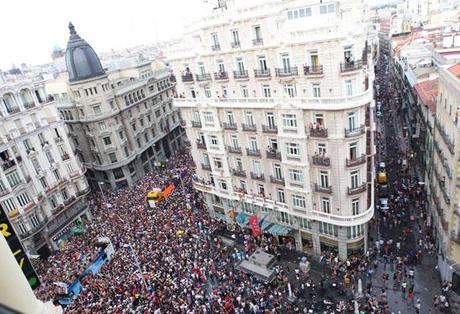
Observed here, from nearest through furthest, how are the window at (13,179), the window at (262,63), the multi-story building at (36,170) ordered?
the window at (262,63)
the window at (13,179)
the multi-story building at (36,170)

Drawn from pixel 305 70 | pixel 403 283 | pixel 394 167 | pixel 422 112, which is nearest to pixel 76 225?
pixel 305 70

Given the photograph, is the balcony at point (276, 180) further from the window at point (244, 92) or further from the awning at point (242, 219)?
the window at point (244, 92)

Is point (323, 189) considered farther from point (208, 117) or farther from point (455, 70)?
point (455, 70)

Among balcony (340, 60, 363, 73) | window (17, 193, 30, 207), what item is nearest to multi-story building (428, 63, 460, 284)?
balcony (340, 60, 363, 73)

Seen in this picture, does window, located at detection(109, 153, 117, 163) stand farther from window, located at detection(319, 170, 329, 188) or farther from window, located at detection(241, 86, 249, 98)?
window, located at detection(319, 170, 329, 188)

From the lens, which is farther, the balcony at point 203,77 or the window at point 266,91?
the balcony at point 203,77

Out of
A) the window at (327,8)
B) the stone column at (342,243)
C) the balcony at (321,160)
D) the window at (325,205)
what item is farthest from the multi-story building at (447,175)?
the window at (327,8)

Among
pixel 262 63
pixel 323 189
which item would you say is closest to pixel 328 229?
pixel 323 189
